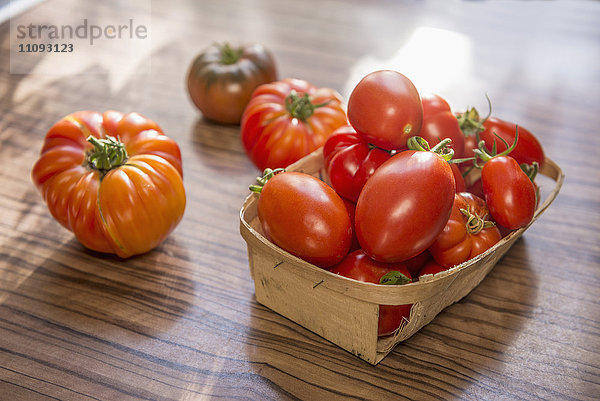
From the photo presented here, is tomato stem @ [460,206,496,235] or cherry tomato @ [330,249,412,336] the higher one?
tomato stem @ [460,206,496,235]

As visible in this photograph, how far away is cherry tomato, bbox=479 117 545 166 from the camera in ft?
3.20

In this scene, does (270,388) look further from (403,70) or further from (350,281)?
(403,70)

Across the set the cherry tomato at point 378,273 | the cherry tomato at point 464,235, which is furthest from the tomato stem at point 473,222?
the cherry tomato at point 378,273

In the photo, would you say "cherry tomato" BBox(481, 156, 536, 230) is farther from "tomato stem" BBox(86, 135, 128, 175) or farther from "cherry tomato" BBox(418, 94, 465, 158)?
"tomato stem" BBox(86, 135, 128, 175)

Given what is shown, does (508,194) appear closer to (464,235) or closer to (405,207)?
(464,235)

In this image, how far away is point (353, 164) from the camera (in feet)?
2.82

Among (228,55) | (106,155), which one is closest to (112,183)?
(106,155)

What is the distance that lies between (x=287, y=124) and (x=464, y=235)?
442 millimetres

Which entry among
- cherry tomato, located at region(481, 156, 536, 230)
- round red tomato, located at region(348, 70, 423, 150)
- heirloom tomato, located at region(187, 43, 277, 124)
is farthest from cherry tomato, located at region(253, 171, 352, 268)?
heirloom tomato, located at region(187, 43, 277, 124)

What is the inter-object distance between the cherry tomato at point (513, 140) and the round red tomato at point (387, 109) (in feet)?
0.69

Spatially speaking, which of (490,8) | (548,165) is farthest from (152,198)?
(490,8)

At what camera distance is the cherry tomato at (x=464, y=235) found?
81cm

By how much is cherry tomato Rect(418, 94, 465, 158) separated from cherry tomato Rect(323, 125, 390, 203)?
0.27 feet

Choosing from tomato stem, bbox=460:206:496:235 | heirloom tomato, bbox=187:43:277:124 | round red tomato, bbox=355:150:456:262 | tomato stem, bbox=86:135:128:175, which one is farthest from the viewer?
heirloom tomato, bbox=187:43:277:124
